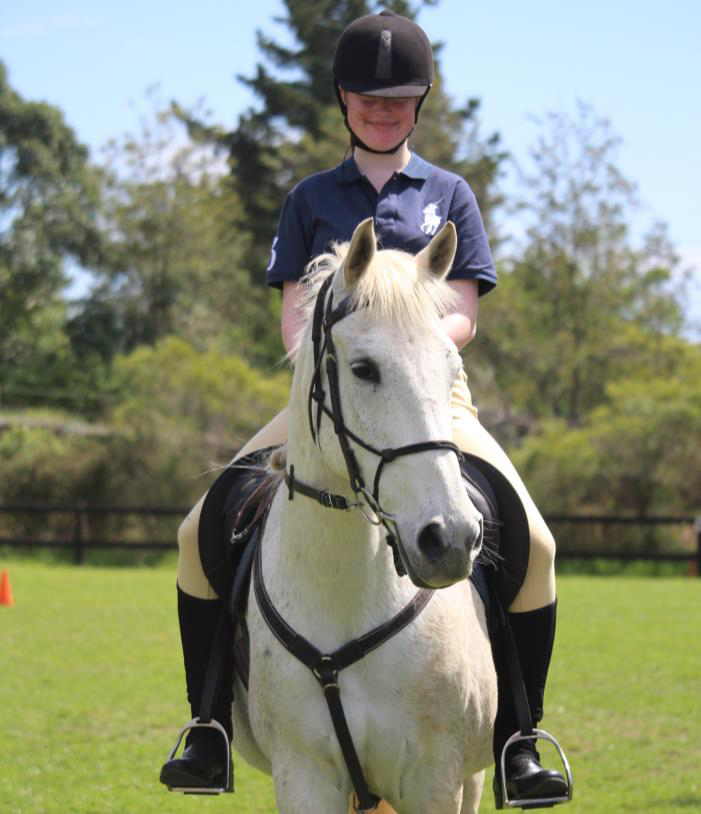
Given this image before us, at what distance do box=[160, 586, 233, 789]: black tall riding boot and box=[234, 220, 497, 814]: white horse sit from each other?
26 cm

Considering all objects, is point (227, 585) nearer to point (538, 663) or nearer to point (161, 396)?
point (538, 663)

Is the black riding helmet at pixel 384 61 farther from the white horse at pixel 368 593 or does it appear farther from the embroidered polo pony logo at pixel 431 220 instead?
the white horse at pixel 368 593

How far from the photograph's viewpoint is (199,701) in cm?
449

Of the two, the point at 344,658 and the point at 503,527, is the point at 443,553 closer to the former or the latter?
the point at 344,658

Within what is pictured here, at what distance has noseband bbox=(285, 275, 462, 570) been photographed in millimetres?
3193

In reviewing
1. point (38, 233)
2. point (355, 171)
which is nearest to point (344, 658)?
point (355, 171)

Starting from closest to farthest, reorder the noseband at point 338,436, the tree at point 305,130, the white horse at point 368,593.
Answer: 1. the noseband at point 338,436
2. the white horse at point 368,593
3. the tree at point 305,130

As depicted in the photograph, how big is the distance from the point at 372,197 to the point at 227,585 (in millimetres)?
1650

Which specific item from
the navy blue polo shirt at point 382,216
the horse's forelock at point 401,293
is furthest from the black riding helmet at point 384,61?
the horse's forelock at point 401,293

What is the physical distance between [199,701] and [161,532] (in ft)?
78.3

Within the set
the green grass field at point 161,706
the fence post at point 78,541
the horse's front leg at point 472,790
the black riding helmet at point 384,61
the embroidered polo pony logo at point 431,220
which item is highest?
the black riding helmet at point 384,61

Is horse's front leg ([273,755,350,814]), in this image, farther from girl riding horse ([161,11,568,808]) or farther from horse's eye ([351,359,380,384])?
horse's eye ([351,359,380,384])

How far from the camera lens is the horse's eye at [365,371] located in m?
3.30

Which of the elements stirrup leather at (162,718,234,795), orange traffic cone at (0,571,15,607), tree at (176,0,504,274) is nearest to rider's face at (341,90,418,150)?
stirrup leather at (162,718,234,795)
